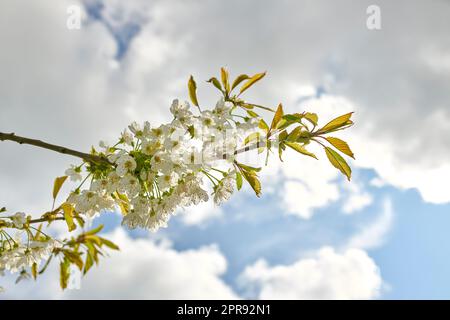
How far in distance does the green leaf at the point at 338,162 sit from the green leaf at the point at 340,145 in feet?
0.06

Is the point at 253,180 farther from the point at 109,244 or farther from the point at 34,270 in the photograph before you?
the point at 34,270

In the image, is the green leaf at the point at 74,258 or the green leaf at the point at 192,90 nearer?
the green leaf at the point at 74,258

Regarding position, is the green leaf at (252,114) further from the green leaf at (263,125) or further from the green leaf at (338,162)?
the green leaf at (338,162)

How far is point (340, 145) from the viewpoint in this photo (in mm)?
1500

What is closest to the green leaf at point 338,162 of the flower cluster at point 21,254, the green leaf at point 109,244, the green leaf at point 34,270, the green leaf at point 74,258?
the green leaf at point 109,244

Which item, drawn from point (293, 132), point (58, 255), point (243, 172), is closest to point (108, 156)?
point (58, 255)

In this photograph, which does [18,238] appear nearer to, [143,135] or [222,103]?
[143,135]

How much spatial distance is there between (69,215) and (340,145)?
965 millimetres

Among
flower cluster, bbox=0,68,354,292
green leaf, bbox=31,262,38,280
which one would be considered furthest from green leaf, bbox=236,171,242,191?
green leaf, bbox=31,262,38,280

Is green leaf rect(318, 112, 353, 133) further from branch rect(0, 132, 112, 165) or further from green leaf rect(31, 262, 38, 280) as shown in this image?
green leaf rect(31, 262, 38, 280)

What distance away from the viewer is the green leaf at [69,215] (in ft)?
5.08

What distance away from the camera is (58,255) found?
140 cm

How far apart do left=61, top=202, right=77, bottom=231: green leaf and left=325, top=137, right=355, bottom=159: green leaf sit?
3.03 ft
